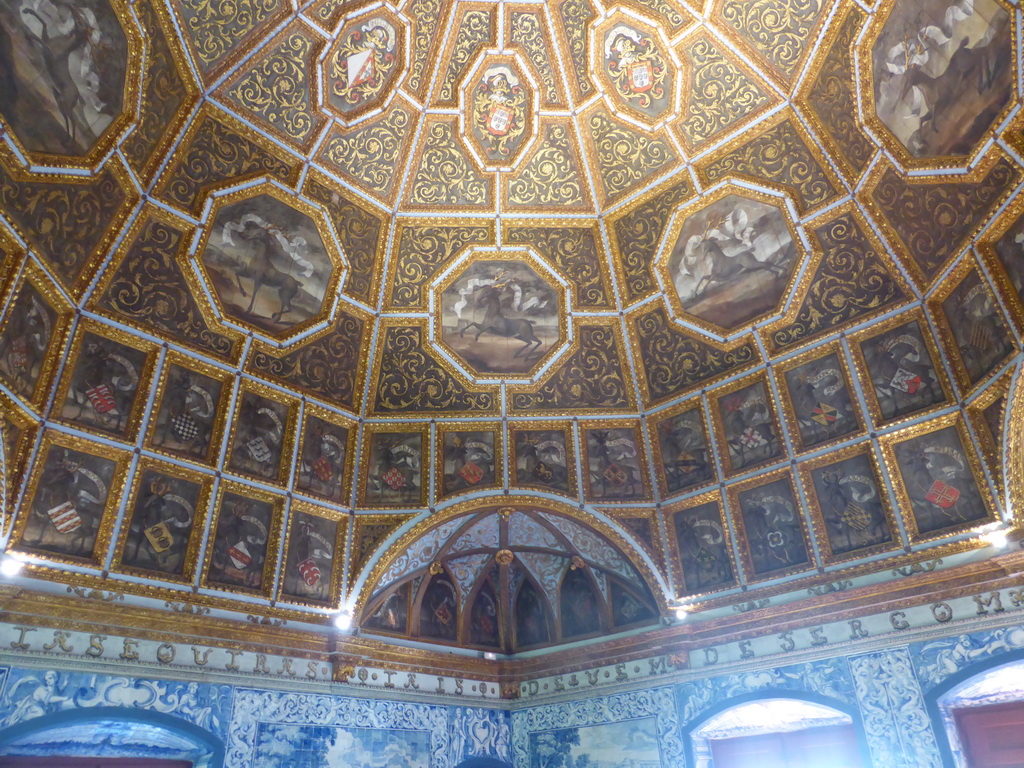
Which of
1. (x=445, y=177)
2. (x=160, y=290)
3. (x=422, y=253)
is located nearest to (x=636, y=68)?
(x=445, y=177)

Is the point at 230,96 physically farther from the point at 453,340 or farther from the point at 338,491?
the point at 338,491

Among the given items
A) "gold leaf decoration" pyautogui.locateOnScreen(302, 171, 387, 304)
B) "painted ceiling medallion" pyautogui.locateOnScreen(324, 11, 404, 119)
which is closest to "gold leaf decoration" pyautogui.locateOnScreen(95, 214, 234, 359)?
"gold leaf decoration" pyautogui.locateOnScreen(302, 171, 387, 304)

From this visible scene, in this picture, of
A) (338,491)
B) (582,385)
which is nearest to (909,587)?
(582,385)

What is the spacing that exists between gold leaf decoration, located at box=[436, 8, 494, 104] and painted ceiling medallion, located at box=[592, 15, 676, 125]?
200 cm

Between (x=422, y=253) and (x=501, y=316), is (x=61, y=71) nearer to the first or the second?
(x=422, y=253)

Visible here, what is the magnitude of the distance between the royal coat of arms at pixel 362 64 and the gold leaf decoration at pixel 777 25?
5777 millimetres

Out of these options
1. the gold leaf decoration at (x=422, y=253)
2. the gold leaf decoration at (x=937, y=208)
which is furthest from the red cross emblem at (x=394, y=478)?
the gold leaf decoration at (x=937, y=208)

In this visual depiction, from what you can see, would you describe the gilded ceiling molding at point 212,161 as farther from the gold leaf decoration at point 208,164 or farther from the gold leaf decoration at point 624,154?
the gold leaf decoration at point 624,154

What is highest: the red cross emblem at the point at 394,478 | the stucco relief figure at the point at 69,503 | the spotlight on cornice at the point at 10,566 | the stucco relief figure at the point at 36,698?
the red cross emblem at the point at 394,478

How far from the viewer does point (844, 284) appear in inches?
521

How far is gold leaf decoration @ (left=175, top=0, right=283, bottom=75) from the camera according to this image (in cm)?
1148

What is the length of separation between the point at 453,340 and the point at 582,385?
9.31 ft

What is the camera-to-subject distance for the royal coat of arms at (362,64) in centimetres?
1289

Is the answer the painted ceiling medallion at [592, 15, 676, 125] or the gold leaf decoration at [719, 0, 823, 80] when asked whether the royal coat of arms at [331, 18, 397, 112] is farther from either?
the gold leaf decoration at [719, 0, 823, 80]
